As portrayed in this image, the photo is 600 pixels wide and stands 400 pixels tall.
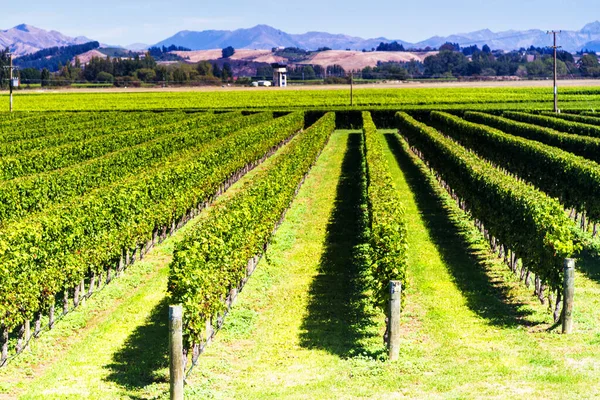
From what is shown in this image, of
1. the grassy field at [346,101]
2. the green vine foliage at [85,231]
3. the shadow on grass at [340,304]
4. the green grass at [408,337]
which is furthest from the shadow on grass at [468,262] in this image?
the grassy field at [346,101]

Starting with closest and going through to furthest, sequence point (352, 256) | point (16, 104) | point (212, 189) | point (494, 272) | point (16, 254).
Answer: point (16, 254) < point (494, 272) < point (352, 256) < point (212, 189) < point (16, 104)

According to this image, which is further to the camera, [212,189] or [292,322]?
[212,189]

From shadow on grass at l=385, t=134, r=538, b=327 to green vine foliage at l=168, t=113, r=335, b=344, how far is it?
561 cm

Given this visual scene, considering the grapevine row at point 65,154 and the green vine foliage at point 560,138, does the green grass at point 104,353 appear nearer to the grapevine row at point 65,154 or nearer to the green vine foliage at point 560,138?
the grapevine row at point 65,154

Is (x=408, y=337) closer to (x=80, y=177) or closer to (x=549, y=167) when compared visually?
(x=549, y=167)

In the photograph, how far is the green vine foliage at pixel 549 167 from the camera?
2831cm

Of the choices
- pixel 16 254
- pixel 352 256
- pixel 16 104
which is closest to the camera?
pixel 16 254

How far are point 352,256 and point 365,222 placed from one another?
17.3 feet

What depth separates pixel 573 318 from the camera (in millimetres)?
18125

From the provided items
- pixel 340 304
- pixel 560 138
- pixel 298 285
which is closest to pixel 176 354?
pixel 340 304

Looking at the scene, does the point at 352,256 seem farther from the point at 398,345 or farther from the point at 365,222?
the point at 398,345

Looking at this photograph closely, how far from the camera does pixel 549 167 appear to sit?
111ft

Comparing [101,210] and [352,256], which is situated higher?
[101,210]

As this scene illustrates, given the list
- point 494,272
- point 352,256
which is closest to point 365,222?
point 352,256
